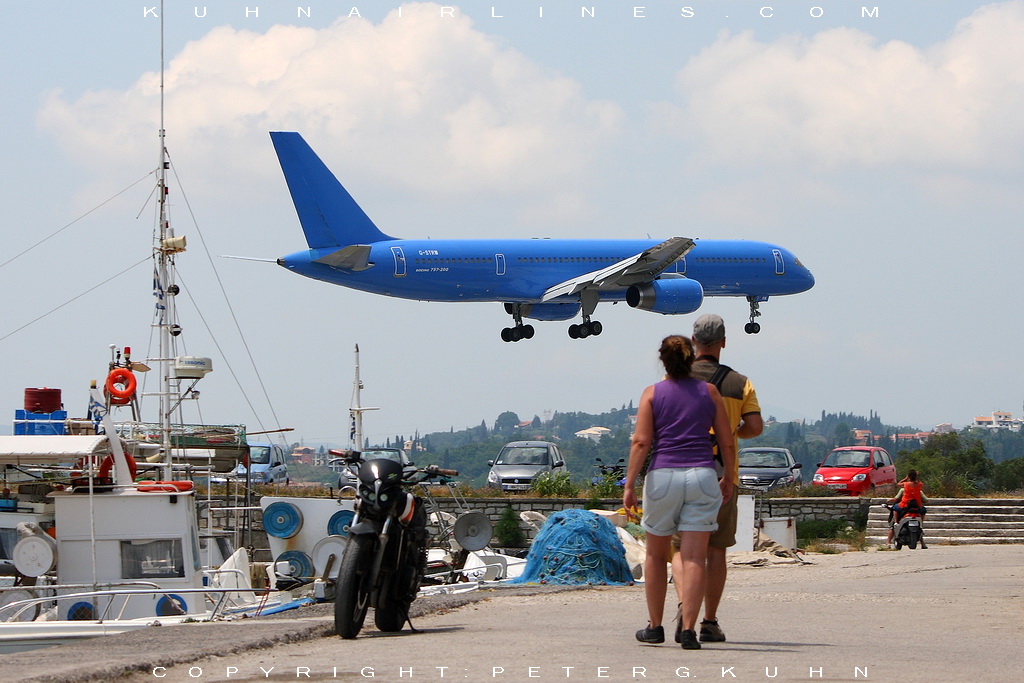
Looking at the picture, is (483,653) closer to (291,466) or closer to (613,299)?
(291,466)

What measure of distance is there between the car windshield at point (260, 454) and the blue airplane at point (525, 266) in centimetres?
579

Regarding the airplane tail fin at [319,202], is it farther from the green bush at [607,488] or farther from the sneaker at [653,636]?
the sneaker at [653,636]

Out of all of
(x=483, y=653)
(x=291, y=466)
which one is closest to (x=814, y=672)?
(x=483, y=653)

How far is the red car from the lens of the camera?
26.1 meters

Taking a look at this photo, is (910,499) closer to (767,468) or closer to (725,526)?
(767,468)

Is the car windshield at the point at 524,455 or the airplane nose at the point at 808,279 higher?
the airplane nose at the point at 808,279

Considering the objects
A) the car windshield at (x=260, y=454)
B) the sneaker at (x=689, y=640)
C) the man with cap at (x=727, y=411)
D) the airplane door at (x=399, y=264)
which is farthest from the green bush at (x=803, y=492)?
the sneaker at (x=689, y=640)

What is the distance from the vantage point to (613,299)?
135 ft

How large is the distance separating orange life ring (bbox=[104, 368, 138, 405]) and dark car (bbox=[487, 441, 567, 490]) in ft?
44.0

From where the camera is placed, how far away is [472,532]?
1440cm

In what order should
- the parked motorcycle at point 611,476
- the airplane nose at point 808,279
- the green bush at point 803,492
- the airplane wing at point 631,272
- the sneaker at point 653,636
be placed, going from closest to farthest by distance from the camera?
the sneaker at point 653,636, the green bush at point 803,492, the parked motorcycle at point 611,476, the airplane wing at point 631,272, the airplane nose at point 808,279

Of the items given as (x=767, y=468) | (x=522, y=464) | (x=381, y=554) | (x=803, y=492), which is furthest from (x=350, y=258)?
(x=381, y=554)

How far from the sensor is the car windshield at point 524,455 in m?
30.7

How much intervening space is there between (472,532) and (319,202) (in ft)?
84.2
